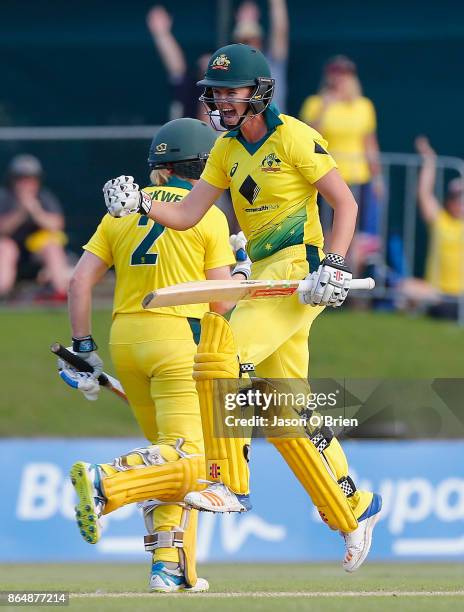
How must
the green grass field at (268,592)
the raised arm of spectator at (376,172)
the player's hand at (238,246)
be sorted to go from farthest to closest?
the raised arm of spectator at (376,172)
the player's hand at (238,246)
the green grass field at (268,592)

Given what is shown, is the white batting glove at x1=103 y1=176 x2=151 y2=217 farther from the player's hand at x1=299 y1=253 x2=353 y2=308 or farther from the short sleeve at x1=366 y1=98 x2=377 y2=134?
the short sleeve at x1=366 y1=98 x2=377 y2=134

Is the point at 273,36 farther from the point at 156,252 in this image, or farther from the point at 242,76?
the point at 242,76

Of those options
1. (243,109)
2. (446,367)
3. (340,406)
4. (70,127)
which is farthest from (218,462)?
(70,127)

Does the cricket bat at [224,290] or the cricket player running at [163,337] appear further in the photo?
the cricket player running at [163,337]

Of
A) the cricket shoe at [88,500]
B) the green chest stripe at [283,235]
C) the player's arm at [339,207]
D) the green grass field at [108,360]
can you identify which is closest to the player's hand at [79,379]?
the cricket shoe at [88,500]

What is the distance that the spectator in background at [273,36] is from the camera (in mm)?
14430

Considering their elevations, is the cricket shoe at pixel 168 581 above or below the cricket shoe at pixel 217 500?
below

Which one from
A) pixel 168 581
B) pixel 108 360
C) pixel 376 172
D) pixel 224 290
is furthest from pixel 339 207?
pixel 376 172


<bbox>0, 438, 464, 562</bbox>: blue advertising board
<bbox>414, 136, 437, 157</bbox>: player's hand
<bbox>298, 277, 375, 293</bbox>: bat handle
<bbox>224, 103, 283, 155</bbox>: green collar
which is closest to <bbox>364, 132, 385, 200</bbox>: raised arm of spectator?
<bbox>414, 136, 437, 157</bbox>: player's hand

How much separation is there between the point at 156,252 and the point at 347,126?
6.58m

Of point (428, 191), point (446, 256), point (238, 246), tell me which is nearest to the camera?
point (238, 246)

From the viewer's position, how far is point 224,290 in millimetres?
7043

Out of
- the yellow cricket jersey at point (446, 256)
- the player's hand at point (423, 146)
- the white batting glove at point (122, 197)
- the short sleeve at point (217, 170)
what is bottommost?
the white batting glove at point (122, 197)

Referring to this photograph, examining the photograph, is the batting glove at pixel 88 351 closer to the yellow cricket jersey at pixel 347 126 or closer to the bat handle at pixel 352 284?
the bat handle at pixel 352 284
